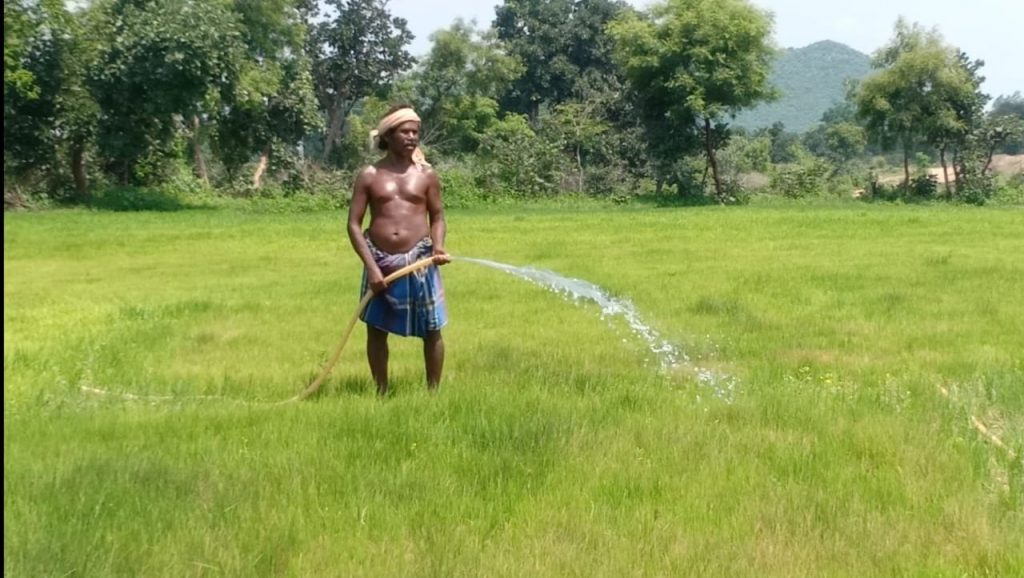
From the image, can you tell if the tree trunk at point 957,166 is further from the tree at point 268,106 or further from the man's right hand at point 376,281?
the man's right hand at point 376,281

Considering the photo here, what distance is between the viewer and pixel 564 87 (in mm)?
42562

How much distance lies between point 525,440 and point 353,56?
36537mm

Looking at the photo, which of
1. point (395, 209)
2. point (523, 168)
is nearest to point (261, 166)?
point (523, 168)

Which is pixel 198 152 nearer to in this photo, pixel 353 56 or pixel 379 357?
pixel 353 56

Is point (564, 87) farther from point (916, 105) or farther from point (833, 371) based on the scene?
point (833, 371)

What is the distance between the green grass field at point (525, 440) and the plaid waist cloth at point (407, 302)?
15.3 inches

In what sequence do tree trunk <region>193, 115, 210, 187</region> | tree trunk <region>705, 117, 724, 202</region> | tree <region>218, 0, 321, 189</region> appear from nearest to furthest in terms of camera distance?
tree trunk <region>193, 115, 210, 187</region> < tree <region>218, 0, 321, 189</region> < tree trunk <region>705, 117, 724, 202</region>

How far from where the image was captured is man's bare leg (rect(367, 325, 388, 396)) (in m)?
5.75

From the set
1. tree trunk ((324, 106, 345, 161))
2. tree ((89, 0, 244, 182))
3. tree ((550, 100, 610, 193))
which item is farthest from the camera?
tree trunk ((324, 106, 345, 161))

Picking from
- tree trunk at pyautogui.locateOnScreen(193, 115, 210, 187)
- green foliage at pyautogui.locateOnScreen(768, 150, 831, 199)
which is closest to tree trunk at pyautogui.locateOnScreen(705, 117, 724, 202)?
green foliage at pyautogui.locateOnScreen(768, 150, 831, 199)

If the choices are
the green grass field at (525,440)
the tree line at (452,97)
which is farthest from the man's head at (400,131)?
the tree line at (452,97)

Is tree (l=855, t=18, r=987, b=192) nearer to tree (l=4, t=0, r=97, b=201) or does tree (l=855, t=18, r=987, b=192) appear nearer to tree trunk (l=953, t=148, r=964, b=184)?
tree trunk (l=953, t=148, r=964, b=184)

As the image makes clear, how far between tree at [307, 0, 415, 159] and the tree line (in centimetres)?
8

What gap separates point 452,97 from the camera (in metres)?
41.6
